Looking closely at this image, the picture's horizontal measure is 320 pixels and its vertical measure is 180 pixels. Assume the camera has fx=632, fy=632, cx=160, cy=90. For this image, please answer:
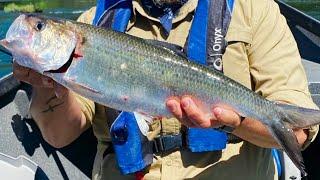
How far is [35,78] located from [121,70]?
478 millimetres

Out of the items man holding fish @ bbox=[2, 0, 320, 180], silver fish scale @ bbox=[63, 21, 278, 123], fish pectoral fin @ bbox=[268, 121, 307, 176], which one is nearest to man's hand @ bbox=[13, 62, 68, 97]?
man holding fish @ bbox=[2, 0, 320, 180]

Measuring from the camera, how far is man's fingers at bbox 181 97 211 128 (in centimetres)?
288

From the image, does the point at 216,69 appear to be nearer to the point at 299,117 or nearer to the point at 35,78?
the point at 299,117

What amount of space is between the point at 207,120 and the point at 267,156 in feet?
2.91

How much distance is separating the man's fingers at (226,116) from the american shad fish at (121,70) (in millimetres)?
39

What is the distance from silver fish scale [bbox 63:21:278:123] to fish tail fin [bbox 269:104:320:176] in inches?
4.1

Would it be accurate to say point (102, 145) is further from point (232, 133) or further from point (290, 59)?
point (290, 59)

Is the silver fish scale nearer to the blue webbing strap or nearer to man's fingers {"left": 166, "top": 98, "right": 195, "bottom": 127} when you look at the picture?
man's fingers {"left": 166, "top": 98, "right": 195, "bottom": 127}

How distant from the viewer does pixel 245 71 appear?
358 centimetres

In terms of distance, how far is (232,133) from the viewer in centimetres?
341

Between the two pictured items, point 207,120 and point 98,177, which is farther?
point 98,177

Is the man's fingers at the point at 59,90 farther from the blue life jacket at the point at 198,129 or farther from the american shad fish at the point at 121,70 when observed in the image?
the blue life jacket at the point at 198,129

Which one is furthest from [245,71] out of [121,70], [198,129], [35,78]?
[35,78]

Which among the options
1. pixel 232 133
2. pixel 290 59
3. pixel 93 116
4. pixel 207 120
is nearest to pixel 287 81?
pixel 290 59
